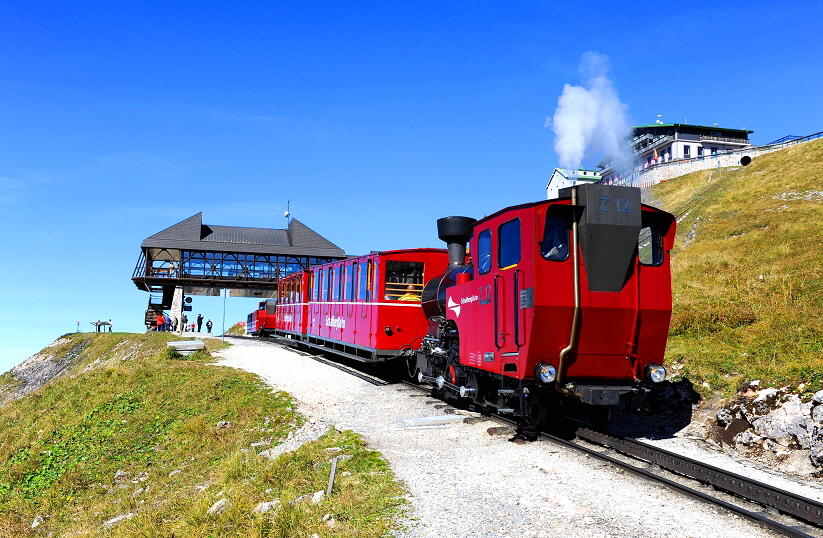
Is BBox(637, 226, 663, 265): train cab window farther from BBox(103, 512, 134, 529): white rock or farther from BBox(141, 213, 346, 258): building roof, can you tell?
BBox(141, 213, 346, 258): building roof

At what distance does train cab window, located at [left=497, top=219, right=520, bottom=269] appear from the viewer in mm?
9109

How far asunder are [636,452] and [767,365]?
523 centimetres

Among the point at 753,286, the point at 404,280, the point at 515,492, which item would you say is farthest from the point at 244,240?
the point at 515,492

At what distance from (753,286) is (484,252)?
1142 centimetres

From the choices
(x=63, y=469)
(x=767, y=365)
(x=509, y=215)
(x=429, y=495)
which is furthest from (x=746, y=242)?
(x=63, y=469)

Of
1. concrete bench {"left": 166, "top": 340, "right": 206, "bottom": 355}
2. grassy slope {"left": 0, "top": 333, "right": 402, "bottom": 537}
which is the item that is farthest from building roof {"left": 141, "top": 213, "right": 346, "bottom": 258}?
grassy slope {"left": 0, "top": 333, "right": 402, "bottom": 537}

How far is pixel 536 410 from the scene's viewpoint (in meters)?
9.42

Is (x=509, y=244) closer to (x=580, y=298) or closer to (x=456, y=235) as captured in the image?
(x=580, y=298)

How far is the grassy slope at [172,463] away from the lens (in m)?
6.77

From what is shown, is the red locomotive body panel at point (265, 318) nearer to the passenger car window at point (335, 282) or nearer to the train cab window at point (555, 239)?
the passenger car window at point (335, 282)

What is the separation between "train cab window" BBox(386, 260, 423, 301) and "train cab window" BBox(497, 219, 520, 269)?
7.15 m

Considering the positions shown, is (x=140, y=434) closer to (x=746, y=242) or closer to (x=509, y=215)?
(x=509, y=215)

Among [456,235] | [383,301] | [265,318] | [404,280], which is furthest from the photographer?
[265,318]

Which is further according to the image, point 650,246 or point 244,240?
point 244,240
